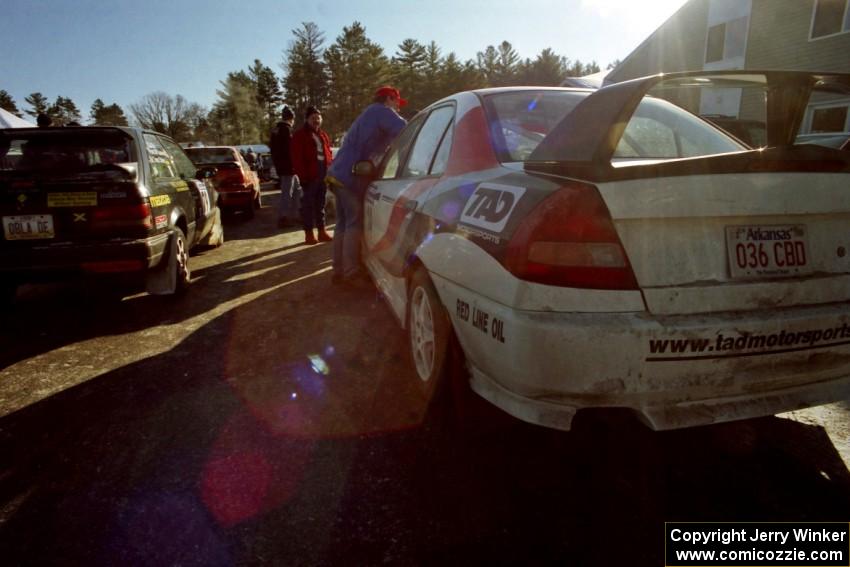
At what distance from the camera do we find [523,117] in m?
2.39

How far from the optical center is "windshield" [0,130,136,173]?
3914 mm

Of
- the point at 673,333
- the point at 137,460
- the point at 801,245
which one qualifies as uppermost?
the point at 801,245

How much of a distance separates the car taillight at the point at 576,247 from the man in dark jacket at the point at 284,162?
7717 millimetres

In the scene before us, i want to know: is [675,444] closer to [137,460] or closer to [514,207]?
[514,207]

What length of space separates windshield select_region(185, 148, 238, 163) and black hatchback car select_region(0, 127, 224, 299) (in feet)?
21.2

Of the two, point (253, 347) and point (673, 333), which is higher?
point (673, 333)

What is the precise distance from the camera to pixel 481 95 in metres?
2.50

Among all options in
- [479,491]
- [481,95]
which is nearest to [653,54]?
[481,95]

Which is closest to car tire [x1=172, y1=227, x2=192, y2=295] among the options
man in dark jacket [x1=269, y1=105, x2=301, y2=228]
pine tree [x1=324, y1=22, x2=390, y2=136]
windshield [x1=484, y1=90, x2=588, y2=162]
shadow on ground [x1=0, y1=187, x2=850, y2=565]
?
shadow on ground [x1=0, y1=187, x2=850, y2=565]

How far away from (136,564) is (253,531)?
36 centimetres

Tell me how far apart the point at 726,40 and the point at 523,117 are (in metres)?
19.7

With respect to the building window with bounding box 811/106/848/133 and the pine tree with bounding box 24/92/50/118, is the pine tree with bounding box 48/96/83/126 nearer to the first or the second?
the pine tree with bounding box 24/92/50/118

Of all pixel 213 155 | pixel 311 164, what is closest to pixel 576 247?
pixel 311 164

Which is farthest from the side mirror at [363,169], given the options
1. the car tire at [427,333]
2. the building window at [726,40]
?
the building window at [726,40]
